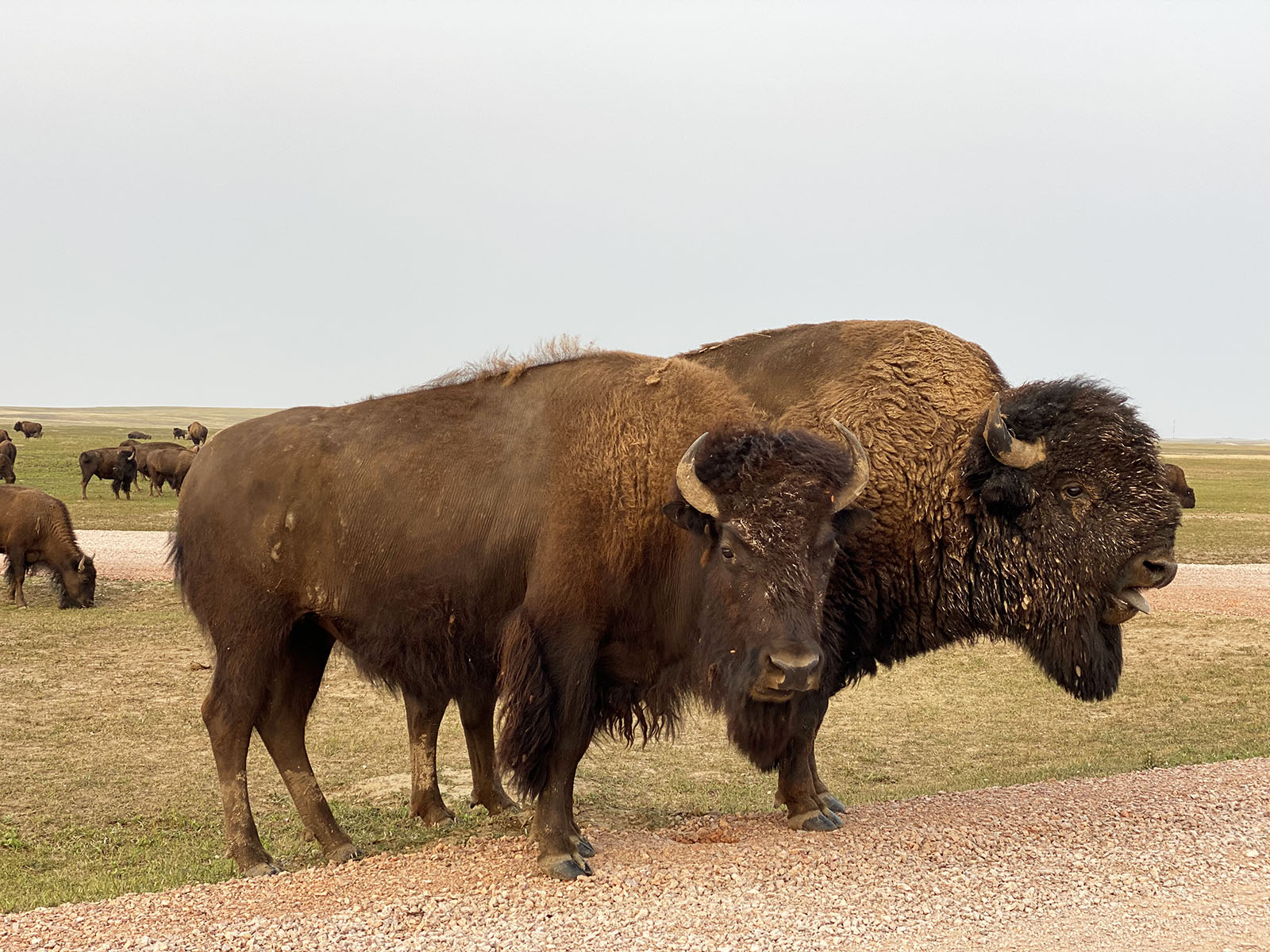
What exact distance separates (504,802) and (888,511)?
10.6 feet

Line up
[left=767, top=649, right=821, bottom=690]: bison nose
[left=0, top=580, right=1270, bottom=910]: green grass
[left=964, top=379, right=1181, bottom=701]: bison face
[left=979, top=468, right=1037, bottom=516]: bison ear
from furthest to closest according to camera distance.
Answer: [left=0, top=580, right=1270, bottom=910]: green grass → [left=979, top=468, right=1037, bottom=516]: bison ear → [left=964, top=379, right=1181, bottom=701]: bison face → [left=767, top=649, right=821, bottom=690]: bison nose

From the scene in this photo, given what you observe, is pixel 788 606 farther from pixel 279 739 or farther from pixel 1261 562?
pixel 1261 562

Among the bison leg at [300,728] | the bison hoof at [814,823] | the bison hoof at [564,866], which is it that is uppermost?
the bison leg at [300,728]

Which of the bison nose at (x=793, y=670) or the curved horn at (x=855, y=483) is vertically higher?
the curved horn at (x=855, y=483)

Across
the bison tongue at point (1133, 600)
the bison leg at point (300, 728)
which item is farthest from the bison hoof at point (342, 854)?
the bison tongue at point (1133, 600)

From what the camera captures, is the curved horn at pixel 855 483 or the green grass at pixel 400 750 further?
the green grass at pixel 400 750

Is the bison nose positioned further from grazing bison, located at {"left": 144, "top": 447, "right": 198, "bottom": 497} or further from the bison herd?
grazing bison, located at {"left": 144, "top": 447, "right": 198, "bottom": 497}

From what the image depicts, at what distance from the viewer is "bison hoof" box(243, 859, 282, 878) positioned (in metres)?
6.32

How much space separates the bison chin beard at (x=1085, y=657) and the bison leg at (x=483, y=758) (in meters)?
3.49

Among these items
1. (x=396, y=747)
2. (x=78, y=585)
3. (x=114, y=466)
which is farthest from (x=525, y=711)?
(x=114, y=466)

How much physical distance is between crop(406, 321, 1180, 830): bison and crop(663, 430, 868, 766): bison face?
A: 3.55 ft

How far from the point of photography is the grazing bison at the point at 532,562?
18.2ft

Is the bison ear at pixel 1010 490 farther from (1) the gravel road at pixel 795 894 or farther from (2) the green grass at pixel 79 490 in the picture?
(2) the green grass at pixel 79 490

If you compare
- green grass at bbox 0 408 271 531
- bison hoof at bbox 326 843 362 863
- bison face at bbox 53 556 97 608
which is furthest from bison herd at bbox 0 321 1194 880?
bison face at bbox 53 556 97 608
